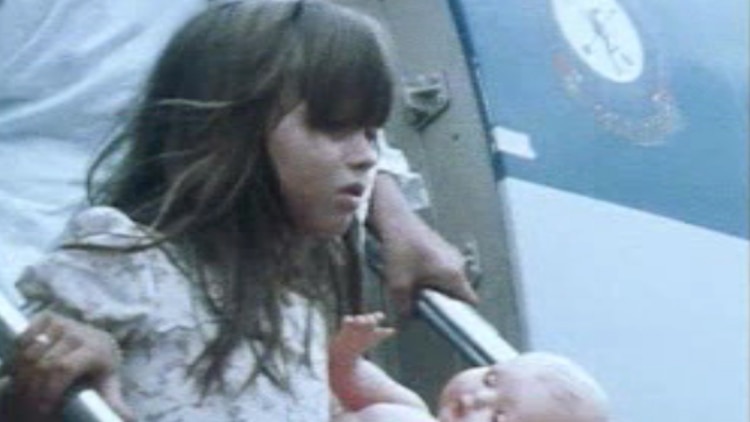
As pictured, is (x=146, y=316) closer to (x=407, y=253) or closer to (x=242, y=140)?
(x=242, y=140)

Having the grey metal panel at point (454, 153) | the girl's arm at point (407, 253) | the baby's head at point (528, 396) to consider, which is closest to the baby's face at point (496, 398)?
the baby's head at point (528, 396)

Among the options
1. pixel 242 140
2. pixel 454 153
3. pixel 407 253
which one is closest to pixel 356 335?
pixel 242 140

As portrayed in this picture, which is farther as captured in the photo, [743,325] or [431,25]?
[743,325]

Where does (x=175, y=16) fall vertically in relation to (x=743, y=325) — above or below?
above

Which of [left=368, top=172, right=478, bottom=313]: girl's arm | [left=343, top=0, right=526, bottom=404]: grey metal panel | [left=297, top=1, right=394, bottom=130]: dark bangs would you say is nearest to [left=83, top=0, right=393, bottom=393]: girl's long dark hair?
[left=297, top=1, right=394, bottom=130]: dark bangs

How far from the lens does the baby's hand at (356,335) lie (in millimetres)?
3305

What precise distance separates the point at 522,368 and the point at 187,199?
412 mm

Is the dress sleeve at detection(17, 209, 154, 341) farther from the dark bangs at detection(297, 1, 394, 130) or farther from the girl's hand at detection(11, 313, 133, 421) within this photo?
the dark bangs at detection(297, 1, 394, 130)

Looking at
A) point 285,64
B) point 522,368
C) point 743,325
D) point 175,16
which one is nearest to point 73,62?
point 175,16

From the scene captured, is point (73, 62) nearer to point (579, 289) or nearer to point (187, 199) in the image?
point (187, 199)

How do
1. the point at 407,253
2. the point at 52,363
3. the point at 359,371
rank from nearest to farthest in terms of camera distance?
the point at 52,363 → the point at 359,371 → the point at 407,253

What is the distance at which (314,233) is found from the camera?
3.36 metres

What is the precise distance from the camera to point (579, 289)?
5.02 m

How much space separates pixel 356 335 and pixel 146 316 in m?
0.27
